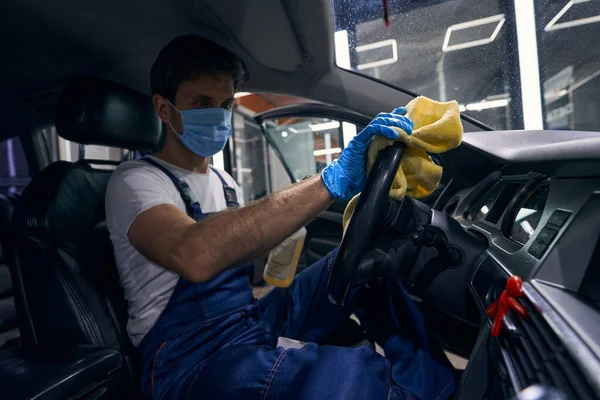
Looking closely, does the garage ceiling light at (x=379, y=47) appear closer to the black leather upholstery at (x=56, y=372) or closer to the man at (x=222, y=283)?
the man at (x=222, y=283)

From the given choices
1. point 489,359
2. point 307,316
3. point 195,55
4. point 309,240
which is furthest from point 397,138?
point 309,240

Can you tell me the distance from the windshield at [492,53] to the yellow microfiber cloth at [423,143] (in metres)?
0.20

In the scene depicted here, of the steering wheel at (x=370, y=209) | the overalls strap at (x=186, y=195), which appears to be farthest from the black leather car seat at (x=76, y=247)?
the steering wheel at (x=370, y=209)

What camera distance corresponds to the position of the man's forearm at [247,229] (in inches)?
34.3

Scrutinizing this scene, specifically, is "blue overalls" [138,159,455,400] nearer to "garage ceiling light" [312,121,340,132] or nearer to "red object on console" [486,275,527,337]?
"red object on console" [486,275,527,337]

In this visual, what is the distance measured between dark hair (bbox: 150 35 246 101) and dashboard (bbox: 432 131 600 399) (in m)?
0.93

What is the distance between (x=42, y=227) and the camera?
1.08 metres

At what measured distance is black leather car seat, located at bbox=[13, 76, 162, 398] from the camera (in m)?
1.07

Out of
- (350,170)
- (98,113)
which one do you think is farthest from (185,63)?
(350,170)

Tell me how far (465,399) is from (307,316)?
53 centimetres

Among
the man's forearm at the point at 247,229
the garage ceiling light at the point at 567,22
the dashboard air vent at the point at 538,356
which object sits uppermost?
the garage ceiling light at the point at 567,22

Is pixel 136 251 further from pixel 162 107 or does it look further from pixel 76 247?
pixel 162 107

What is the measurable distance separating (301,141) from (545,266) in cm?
201

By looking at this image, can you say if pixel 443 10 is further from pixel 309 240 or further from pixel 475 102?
pixel 309 240
